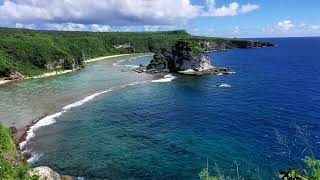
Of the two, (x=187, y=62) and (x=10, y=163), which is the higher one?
(x=10, y=163)

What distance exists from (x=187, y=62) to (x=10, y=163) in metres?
113

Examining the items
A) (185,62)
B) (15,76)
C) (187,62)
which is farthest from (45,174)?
(185,62)

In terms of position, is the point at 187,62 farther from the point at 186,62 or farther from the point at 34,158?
the point at 34,158

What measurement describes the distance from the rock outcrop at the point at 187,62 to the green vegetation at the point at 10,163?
328ft

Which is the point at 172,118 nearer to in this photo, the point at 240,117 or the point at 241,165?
the point at 240,117

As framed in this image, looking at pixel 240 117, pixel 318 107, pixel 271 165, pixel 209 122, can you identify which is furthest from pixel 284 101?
pixel 271 165

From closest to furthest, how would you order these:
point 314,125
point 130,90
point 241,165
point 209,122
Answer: point 241,165, point 314,125, point 209,122, point 130,90

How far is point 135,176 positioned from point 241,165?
13.7 m

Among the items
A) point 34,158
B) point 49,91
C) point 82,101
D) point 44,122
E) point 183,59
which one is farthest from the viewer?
point 183,59

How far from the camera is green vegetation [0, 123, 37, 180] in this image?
120 ft

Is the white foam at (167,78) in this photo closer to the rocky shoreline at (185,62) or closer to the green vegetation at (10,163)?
the rocky shoreline at (185,62)

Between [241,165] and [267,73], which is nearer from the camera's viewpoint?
[241,165]

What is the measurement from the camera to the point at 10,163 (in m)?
41.6

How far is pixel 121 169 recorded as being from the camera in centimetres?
5012
